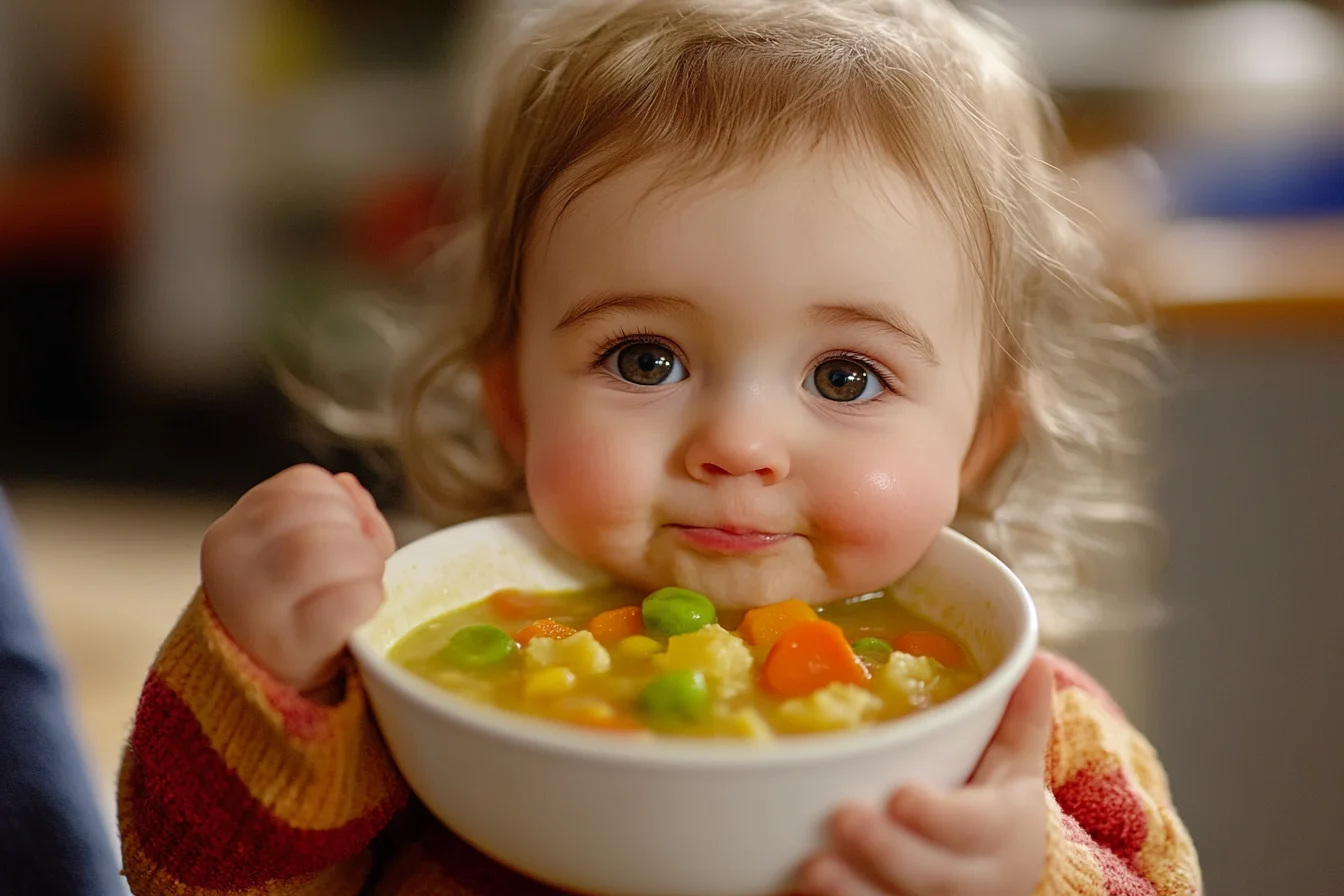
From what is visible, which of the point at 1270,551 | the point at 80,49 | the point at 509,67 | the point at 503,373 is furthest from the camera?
the point at 80,49

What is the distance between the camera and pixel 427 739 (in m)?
0.71

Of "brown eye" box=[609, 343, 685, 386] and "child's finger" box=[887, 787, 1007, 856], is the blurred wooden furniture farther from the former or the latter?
"child's finger" box=[887, 787, 1007, 856]

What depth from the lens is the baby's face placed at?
88 centimetres

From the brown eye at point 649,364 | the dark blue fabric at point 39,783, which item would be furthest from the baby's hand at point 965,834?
the dark blue fabric at point 39,783

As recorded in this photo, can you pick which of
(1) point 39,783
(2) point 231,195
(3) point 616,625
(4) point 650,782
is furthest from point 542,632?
(2) point 231,195

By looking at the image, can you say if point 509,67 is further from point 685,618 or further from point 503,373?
point 685,618

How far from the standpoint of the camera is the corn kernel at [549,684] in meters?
0.80

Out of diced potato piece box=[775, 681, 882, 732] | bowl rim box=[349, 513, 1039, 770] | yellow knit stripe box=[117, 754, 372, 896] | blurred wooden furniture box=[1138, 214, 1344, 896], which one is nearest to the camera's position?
bowl rim box=[349, 513, 1039, 770]

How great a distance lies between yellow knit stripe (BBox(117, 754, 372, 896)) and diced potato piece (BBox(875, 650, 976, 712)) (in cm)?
→ 39

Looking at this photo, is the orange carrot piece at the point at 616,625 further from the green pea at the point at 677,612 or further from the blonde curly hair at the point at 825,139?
the blonde curly hair at the point at 825,139

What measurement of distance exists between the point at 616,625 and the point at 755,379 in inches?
7.4

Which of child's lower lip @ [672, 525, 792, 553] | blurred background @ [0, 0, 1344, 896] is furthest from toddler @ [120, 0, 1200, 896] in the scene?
blurred background @ [0, 0, 1344, 896]

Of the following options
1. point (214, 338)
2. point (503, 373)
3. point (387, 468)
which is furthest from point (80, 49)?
point (503, 373)

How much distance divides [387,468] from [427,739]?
1.07 m
